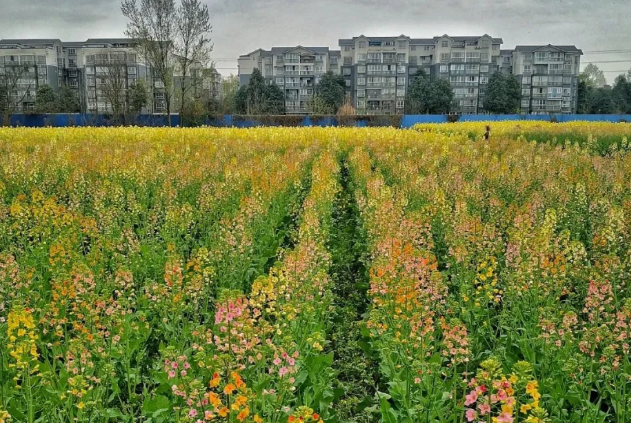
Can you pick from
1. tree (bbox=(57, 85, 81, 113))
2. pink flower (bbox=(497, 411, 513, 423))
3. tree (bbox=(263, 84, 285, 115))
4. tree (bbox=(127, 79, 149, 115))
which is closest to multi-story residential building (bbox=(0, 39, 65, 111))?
tree (bbox=(57, 85, 81, 113))

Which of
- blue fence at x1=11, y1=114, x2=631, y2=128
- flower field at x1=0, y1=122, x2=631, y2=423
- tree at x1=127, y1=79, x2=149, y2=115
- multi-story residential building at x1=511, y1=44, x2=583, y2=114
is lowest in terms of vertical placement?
flower field at x1=0, y1=122, x2=631, y2=423

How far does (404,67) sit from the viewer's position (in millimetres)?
98125

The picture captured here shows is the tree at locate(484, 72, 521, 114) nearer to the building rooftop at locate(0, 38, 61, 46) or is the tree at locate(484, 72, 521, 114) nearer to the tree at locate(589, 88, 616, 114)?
the tree at locate(589, 88, 616, 114)

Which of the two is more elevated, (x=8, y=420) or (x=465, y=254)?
(x=465, y=254)

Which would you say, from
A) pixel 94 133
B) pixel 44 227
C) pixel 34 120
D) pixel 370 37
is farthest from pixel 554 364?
pixel 370 37

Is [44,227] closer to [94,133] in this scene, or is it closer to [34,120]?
[94,133]

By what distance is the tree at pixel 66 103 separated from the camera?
223ft

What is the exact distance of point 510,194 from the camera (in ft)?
31.9

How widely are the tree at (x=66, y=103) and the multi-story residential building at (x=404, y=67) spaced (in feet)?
144

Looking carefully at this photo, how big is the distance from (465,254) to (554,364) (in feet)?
4.86

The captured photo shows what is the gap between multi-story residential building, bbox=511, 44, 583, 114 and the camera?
98500 mm

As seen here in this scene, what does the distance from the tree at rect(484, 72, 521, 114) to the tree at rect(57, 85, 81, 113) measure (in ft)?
165

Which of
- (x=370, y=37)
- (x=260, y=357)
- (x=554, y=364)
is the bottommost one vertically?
(x=554, y=364)

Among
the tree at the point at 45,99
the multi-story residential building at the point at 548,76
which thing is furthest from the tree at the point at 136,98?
the multi-story residential building at the point at 548,76
